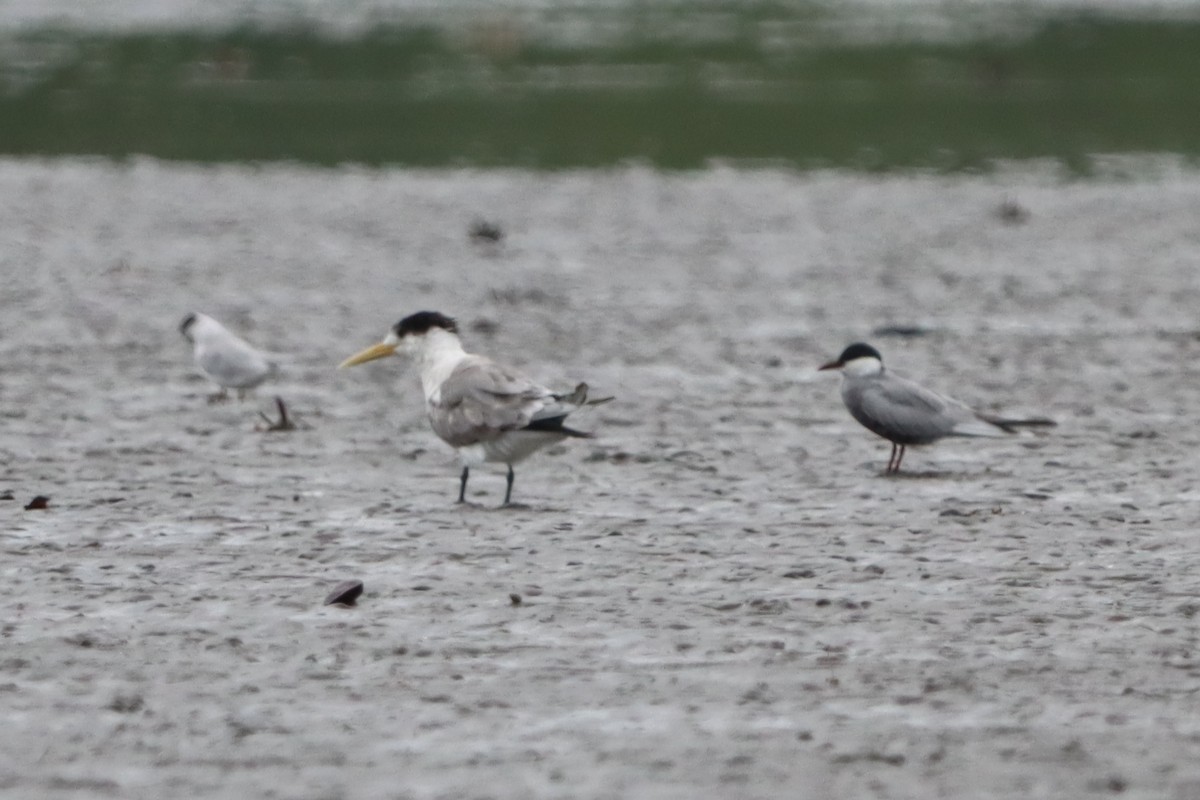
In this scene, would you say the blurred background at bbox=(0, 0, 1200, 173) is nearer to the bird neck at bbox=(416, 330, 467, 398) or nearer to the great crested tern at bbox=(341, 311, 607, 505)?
the bird neck at bbox=(416, 330, 467, 398)

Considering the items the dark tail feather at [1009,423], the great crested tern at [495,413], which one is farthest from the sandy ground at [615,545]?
the great crested tern at [495,413]

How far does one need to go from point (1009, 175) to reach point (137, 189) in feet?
30.1

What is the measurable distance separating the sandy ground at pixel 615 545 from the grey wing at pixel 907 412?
0.19 metres

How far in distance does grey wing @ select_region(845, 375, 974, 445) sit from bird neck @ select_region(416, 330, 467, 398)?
5.89 feet

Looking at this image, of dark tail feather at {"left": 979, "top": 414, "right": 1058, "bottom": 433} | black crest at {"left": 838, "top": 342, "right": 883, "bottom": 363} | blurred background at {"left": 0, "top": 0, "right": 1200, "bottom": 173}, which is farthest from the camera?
blurred background at {"left": 0, "top": 0, "right": 1200, "bottom": 173}

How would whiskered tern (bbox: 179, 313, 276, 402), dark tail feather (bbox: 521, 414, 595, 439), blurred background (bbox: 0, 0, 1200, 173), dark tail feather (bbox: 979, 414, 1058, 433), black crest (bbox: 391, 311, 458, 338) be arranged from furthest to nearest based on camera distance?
1. blurred background (bbox: 0, 0, 1200, 173)
2. whiskered tern (bbox: 179, 313, 276, 402)
3. dark tail feather (bbox: 979, 414, 1058, 433)
4. black crest (bbox: 391, 311, 458, 338)
5. dark tail feather (bbox: 521, 414, 595, 439)

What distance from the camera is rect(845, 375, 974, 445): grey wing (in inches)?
385

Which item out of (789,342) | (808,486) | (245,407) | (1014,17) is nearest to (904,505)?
(808,486)

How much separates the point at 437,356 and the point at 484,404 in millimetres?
872

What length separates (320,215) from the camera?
67.4 ft

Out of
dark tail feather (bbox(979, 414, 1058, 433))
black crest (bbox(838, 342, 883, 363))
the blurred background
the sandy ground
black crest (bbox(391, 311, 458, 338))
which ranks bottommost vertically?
the sandy ground

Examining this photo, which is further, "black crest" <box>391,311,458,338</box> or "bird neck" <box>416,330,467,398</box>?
"black crest" <box>391,311,458,338</box>

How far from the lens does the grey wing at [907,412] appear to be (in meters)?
9.78

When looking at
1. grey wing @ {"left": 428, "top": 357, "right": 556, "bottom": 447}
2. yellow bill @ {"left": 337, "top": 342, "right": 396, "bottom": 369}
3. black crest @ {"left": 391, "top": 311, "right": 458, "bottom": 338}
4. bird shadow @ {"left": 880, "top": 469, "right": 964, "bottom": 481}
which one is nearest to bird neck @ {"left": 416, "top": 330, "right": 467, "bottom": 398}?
black crest @ {"left": 391, "top": 311, "right": 458, "bottom": 338}
